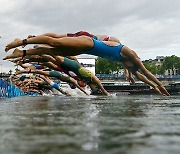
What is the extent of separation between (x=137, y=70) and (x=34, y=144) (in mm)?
11226

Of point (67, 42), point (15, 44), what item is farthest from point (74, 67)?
point (67, 42)

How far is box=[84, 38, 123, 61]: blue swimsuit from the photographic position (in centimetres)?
1163

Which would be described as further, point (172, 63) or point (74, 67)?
point (172, 63)

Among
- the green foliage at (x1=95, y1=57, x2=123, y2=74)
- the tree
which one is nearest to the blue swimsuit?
the green foliage at (x1=95, y1=57, x2=123, y2=74)

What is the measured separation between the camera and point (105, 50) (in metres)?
12.0

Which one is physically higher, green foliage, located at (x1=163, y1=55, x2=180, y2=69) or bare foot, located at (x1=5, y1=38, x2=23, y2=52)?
green foliage, located at (x1=163, y1=55, x2=180, y2=69)

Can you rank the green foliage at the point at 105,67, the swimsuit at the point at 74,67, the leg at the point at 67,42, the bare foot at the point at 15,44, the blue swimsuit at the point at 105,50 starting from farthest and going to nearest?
the green foliage at the point at 105,67
the swimsuit at the point at 74,67
the blue swimsuit at the point at 105,50
the bare foot at the point at 15,44
the leg at the point at 67,42

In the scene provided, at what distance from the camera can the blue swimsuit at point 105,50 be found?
11.6 meters

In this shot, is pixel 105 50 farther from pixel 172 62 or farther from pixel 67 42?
pixel 172 62

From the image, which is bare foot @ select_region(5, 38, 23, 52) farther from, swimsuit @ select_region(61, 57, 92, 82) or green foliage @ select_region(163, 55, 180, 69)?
green foliage @ select_region(163, 55, 180, 69)

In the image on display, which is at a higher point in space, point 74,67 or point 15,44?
point 15,44

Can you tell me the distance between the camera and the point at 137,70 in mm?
13828

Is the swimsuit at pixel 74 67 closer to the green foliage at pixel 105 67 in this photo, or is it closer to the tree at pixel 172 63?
the green foliage at pixel 105 67

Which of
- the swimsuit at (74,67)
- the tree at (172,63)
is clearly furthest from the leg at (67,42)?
the tree at (172,63)
